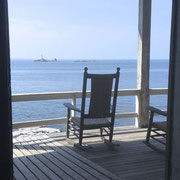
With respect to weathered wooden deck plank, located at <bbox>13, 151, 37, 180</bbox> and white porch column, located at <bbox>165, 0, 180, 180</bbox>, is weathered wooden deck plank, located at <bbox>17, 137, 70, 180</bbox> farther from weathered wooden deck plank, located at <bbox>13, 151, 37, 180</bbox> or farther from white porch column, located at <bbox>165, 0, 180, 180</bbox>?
white porch column, located at <bbox>165, 0, 180, 180</bbox>

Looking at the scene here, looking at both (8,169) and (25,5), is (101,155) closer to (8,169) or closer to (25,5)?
(8,169)

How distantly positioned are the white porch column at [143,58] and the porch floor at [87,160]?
86 centimetres

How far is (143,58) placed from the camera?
5129 mm

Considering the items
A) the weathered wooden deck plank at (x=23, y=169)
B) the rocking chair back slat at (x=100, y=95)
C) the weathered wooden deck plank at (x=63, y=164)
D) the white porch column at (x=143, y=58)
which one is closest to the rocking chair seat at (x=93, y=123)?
the rocking chair back slat at (x=100, y=95)

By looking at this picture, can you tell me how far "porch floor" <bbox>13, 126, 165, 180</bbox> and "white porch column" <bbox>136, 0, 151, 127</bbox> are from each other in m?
0.86

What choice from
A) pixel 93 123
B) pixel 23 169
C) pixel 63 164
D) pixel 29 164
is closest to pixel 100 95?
pixel 93 123

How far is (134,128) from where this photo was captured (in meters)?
5.19

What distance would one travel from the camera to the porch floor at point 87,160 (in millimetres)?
2975

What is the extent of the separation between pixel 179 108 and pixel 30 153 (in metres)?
2.45

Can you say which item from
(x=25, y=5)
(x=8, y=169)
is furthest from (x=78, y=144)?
A: (x=25, y=5)

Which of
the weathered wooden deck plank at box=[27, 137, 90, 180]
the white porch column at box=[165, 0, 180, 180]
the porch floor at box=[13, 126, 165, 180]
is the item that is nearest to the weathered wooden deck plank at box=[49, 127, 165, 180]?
the porch floor at box=[13, 126, 165, 180]

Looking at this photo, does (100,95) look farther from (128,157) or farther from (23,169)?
(23,169)

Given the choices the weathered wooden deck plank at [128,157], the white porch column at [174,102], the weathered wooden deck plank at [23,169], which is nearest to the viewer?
the white porch column at [174,102]

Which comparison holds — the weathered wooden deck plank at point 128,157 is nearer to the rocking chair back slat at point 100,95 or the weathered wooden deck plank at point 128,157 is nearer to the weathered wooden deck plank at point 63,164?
the weathered wooden deck plank at point 63,164
